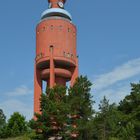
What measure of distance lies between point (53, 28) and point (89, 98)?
14871 millimetres

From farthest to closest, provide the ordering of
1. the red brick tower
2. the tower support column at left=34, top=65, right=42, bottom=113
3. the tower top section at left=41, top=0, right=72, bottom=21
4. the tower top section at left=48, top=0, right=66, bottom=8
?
the tower top section at left=48, top=0, right=66, bottom=8
the tower top section at left=41, top=0, right=72, bottom=21
the tower support column at left=34, top=65, right=42, bottom=113
the red brick tower

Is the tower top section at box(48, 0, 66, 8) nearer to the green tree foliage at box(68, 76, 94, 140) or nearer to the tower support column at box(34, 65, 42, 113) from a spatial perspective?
the tower support column at box(34, 65, 42, 113)

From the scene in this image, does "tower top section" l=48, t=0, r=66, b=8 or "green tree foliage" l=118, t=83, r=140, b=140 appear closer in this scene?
"green tree foliage" l=118, t=83, r=140, b=140

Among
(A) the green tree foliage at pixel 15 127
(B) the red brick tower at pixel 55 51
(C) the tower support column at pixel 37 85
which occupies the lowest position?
(A) the green tree foliage at pixel 15 127

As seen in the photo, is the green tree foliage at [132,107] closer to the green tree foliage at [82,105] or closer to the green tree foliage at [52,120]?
the green tree foliage at [82,105]


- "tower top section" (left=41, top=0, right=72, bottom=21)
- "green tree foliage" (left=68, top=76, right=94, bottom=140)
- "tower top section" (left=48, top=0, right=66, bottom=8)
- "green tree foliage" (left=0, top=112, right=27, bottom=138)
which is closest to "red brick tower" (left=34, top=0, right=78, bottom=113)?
"tower top section" (left=41, top=0, right=72, bottom=21)

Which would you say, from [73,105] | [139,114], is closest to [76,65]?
[139,114]

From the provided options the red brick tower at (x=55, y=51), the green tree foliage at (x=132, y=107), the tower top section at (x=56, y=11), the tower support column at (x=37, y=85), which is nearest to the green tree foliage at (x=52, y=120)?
the green tree foliage at (x=132, y=107)

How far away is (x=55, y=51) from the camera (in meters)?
44.2

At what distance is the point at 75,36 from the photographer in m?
46.5

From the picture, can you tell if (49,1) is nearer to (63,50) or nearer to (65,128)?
(63,50)

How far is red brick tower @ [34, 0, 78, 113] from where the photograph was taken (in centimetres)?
4391

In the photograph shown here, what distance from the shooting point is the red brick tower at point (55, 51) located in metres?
43.9

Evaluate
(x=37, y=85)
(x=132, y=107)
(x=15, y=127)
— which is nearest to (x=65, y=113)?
(x=132, y=107)
